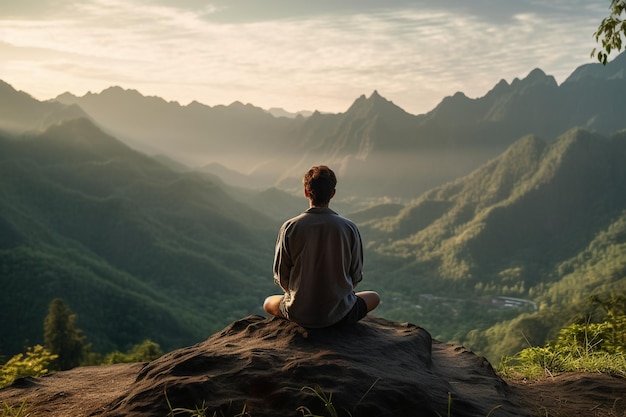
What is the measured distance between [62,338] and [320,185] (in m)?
36.1

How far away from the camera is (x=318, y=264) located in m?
5.48

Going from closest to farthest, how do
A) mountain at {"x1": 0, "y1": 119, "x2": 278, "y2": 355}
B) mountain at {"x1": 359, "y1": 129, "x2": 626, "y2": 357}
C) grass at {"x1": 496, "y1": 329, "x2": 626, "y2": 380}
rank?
grass at {"x1": 496, "y1": 329, "x2": 626, "y2": 380} < mountain at {"x1": 0, "y1": 119, "x2": 278, "y2": 355} < mountain at {"x1": 359, "y1": 129, "x2": 626, "y2": 357}

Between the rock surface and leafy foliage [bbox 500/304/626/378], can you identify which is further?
leafy foliage [bbox 500/304/626/378]

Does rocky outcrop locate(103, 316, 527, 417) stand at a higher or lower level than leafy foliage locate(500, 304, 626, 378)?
higher

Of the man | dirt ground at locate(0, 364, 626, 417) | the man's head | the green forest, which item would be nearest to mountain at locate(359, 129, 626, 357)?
the green forest

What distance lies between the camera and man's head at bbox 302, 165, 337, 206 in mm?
5562

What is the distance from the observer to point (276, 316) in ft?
21.1

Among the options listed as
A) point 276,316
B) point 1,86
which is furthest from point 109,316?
point 1,86

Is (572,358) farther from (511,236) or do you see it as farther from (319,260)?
(511,236)

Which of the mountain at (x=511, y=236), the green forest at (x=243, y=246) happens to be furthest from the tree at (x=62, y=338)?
the mountain at (x=511, y=236)

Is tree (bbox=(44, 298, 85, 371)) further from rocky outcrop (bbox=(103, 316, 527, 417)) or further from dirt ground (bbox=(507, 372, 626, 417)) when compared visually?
dirt ground (bbox=(507, 372, 626, 417))

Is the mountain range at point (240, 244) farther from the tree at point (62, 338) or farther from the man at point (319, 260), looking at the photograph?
the man at point (319, 260)

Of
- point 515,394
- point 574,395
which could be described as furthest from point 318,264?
point 574,395

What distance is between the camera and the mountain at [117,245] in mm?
63562
